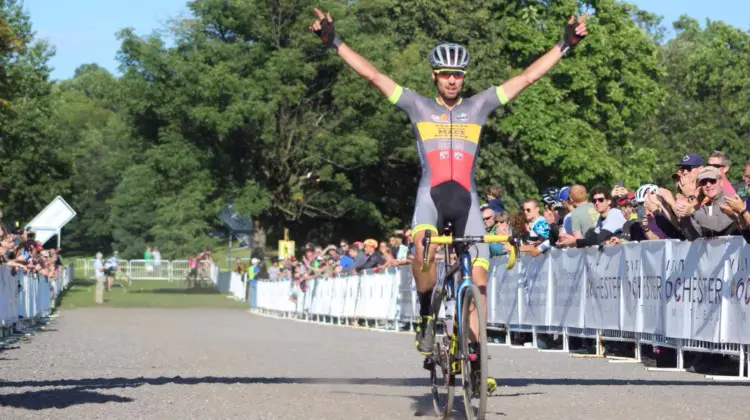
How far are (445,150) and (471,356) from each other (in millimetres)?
1763

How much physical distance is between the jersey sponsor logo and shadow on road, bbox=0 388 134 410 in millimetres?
3011

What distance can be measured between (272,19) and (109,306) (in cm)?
1988

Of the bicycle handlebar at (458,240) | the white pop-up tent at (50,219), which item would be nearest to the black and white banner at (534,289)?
the bicycle handlebar at (458,240)

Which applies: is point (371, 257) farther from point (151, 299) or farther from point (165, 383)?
point (151, 299)

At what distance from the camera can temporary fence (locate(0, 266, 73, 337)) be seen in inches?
917

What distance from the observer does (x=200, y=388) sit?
475 inches

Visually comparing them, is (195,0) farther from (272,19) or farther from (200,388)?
(200,388)

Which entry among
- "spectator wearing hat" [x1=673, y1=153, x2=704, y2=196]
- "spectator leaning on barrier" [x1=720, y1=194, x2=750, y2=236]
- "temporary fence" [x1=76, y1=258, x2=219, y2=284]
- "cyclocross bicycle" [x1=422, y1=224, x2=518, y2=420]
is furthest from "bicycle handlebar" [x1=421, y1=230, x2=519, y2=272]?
"temporary fence" [x1=76, y1=258, x2=219, y2=284]

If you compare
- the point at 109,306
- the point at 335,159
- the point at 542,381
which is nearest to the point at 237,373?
the point at 542,381

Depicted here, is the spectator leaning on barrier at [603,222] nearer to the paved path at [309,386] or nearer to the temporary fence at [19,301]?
the paved path at [309,386]

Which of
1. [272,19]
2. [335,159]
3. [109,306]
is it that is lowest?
[109,306]

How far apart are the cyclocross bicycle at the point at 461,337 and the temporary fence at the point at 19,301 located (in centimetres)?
1393

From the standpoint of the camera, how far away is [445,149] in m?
9.98

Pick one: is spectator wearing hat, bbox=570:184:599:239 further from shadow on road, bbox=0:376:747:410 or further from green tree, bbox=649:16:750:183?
green tree, bbox=649:16:750:183
